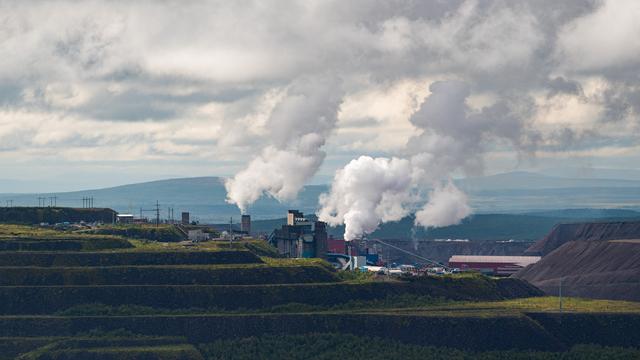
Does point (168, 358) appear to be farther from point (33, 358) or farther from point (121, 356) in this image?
point (33, 358)

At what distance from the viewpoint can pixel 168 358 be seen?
7859 inches

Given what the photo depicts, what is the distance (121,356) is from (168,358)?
25.9ft

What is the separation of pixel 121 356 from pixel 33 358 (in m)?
14.8

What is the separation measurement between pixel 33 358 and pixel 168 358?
22.7 metres

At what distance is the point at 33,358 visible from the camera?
655 ft

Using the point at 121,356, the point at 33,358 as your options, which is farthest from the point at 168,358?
the point at 33,358
